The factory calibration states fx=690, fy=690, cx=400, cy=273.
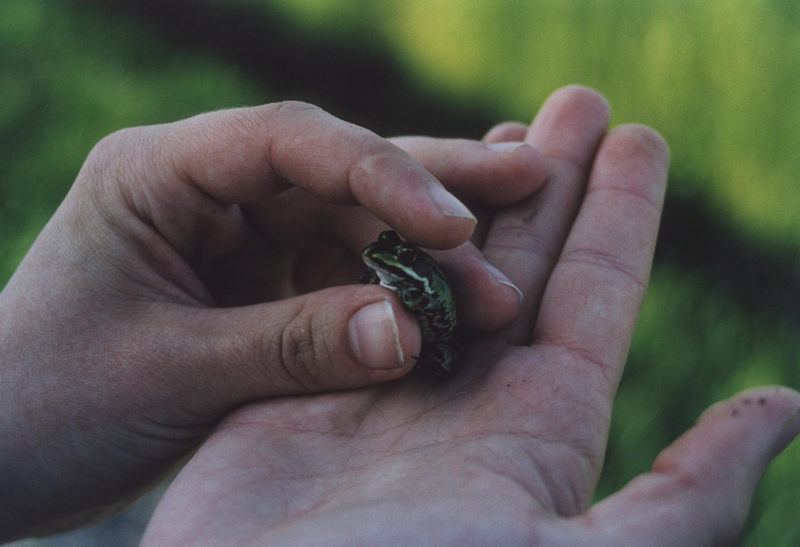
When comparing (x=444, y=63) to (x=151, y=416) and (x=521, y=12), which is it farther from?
(x=151, y=416)

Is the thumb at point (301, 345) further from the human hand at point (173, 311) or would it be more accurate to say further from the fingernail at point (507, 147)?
the fingernail at point (507, 147)

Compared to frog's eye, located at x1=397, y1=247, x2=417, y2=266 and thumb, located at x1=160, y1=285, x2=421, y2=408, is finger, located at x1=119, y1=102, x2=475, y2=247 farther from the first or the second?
thumb, located at x1=160, y1=285, x2=421, y2=408

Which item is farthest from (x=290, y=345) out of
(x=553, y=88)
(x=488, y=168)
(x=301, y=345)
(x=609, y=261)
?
(x=553, y=88)

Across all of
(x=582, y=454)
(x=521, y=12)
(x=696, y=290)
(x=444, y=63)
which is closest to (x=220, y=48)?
(x=444, y=63)

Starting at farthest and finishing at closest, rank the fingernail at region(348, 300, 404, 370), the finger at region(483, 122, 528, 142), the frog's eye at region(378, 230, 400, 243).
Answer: the finger at region(483, 122, 528, 142)
the frog's eye at region(378, 230, 400, 243)
the fingernail at region(348, 300, 404, 370)

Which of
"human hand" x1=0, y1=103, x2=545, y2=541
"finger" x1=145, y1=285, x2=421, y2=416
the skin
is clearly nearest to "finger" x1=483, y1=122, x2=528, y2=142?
the skin
